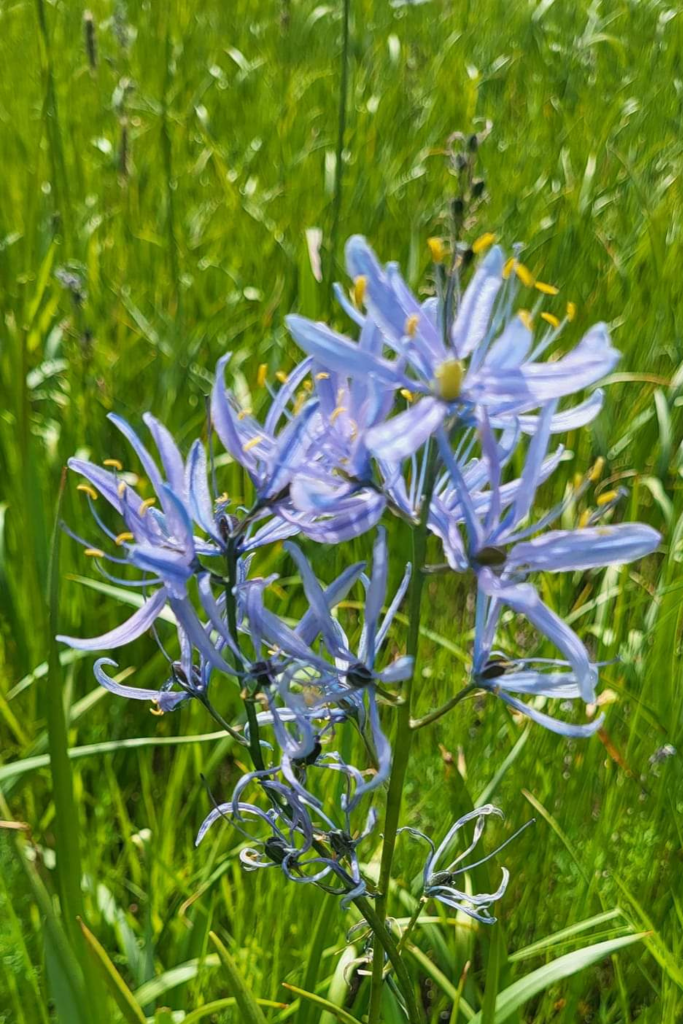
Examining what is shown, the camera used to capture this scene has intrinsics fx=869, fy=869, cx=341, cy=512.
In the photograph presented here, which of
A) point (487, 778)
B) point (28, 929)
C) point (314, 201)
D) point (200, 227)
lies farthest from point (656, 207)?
point (28, 929)

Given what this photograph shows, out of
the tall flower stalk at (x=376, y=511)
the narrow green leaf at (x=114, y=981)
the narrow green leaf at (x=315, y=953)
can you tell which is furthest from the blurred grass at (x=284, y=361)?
the tall flower stalk at (x=376, y=511)

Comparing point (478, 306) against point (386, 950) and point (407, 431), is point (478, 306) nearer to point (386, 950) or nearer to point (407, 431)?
point (407, 431)

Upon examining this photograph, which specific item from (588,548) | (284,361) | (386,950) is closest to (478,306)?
(588,548)

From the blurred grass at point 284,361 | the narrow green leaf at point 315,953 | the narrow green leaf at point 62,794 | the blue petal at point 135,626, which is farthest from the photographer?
the blurred grass at point 284,361

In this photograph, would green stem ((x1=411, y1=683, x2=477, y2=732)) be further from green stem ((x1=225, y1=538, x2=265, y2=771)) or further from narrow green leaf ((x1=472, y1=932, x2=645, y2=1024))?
narrow green leaf ((x1=472, y1=932, x2=645, y2=1024))

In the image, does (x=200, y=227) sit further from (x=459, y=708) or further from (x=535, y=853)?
(x=535, y=853)

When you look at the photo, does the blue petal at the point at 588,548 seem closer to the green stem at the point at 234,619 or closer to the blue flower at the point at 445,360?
the blue flower at the point at 445,360
